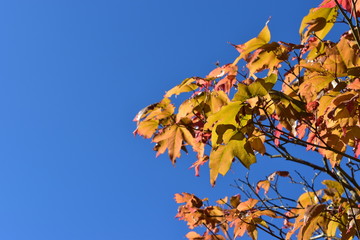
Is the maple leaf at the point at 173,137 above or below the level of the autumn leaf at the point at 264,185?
below

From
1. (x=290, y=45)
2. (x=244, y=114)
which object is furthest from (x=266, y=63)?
(x=244, y=114)

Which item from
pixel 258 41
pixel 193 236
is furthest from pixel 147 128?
pixel 193 236

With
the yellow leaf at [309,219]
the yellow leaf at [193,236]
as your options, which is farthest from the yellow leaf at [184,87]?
the yellow leaf at [193,236]

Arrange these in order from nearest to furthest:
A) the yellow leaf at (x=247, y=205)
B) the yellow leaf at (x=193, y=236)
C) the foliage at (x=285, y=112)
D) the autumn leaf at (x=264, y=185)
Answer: the foliage at (x=285, y=112), the yellow leaf at (x=247, y=205), the yellow leaf at (x=193, y=236), the autumn leaf at (x=264, y=185)

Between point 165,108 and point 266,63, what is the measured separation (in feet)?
1.79

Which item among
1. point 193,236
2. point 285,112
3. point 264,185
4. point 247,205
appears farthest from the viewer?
point 264,185

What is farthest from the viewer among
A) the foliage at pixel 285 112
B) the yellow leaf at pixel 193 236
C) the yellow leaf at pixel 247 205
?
the yellow leaf at pixel 193 236

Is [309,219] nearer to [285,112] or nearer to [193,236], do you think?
[285,112]

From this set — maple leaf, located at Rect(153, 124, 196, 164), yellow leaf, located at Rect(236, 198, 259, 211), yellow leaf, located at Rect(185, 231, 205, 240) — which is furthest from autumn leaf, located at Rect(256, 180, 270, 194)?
maple leaf, located at Rect(153, 124, 196, 164)

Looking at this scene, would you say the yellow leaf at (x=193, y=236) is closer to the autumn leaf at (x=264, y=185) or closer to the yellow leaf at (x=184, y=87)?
the autumn leaf at (x=264, y=185)

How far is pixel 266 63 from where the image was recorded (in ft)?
6.25

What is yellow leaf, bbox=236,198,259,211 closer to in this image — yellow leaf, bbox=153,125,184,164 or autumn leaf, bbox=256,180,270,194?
autumn leaf, bbox=256,180,270,194

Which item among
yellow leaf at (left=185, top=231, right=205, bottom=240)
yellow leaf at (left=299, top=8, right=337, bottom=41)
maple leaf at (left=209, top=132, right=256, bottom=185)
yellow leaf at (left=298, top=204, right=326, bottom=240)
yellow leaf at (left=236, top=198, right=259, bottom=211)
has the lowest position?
yellow leaf at (left=298, top=204, right=326, bottom=240)

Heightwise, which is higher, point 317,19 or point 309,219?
point 317,19
